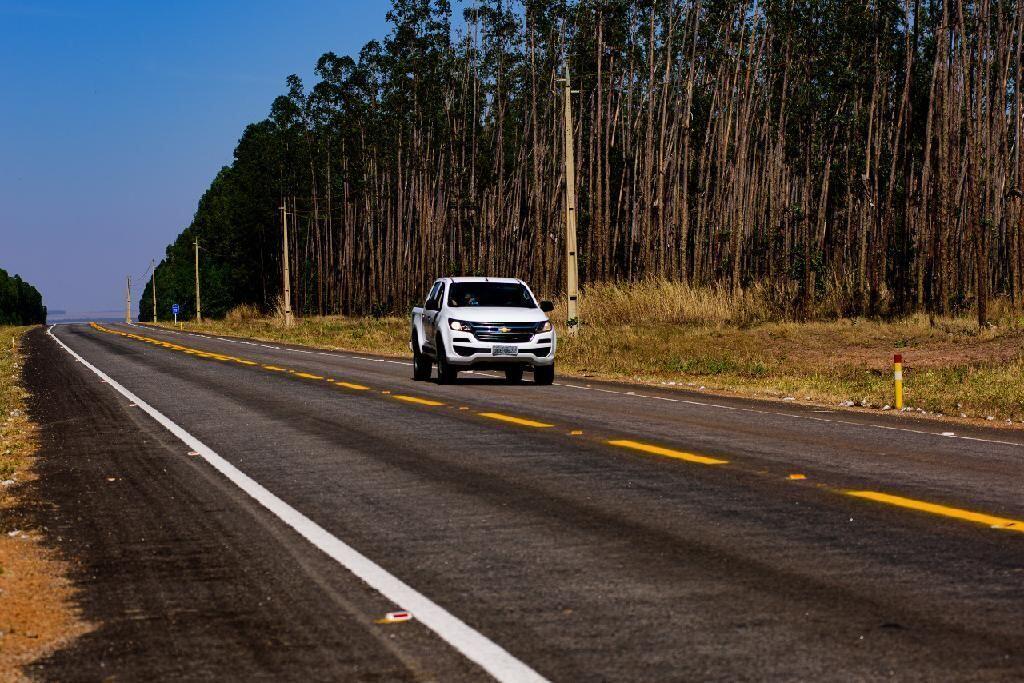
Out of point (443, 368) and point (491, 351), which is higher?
point (491, 351)

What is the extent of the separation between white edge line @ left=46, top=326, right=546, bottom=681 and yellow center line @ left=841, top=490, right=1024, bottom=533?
384 cm

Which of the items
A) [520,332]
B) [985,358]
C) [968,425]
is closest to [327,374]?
[520,332]


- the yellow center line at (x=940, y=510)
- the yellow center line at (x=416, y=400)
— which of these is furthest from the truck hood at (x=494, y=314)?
the yellow center line at (x=940, y=510)

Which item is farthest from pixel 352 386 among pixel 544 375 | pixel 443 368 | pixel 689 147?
pixel 689 147

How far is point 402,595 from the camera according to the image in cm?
641

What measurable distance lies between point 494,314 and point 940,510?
15.0 meters

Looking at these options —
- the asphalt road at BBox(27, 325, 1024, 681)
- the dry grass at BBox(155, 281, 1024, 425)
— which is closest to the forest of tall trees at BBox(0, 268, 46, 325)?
the dry grass at BBox(155, 281, 1024, 425)

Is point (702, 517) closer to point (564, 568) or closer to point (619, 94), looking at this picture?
point (564, 568)

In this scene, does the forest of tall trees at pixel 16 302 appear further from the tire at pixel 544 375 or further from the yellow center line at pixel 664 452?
the yellow center line at pixel 664 452

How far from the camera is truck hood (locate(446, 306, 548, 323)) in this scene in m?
23.1

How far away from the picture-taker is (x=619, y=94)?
68562 millimetres

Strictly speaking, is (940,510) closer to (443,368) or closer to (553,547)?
(553,547)

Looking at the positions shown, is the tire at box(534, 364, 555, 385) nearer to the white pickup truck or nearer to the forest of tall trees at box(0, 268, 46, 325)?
the white pickup truck

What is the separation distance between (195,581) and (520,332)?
16559mm
